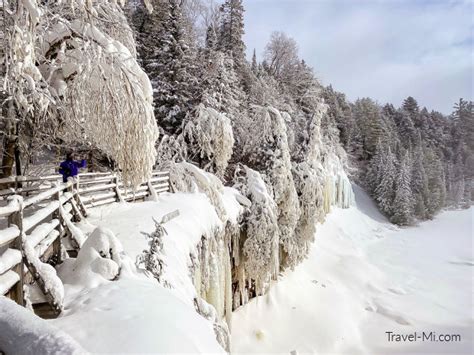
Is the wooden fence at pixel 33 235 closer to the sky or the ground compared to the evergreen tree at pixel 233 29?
closer to the ground

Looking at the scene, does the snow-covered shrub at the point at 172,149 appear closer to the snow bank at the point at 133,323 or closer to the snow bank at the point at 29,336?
the snow bank at the point at 133,323

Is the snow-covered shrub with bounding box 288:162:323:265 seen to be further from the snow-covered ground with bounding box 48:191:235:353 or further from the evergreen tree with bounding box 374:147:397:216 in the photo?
the evergreen tree with bounding box 374:147:397:216

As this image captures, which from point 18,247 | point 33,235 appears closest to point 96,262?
point 33,235

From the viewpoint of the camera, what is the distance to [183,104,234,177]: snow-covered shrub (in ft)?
50.2

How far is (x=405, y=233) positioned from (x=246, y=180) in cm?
2687

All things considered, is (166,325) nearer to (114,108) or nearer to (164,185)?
(114,108)

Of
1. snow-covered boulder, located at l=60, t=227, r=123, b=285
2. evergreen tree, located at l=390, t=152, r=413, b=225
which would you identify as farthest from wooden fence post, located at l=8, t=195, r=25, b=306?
evergreen tree, located at l=390, t=152, r=413, b=225

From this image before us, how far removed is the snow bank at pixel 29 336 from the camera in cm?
168

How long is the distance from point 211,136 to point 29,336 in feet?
45.5

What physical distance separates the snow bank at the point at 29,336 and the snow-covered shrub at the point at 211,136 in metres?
13.4

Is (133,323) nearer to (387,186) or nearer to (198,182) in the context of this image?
(198,182)

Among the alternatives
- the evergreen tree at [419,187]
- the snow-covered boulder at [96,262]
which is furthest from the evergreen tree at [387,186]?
the snow-covered boulder at [96,262]

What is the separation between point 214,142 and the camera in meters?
15.5

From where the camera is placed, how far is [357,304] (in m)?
15.6
